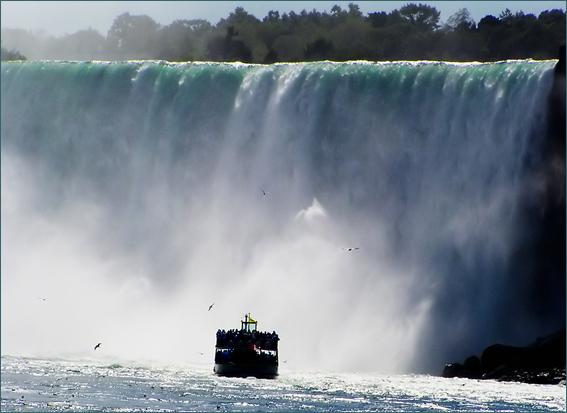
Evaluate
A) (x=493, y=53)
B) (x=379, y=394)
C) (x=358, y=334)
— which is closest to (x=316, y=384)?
(x=379, y=394)

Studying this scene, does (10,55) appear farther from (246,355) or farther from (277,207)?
(246,355)

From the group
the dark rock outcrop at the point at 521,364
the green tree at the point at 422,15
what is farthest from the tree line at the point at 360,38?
the dark rock outcrop at the point at 521,364

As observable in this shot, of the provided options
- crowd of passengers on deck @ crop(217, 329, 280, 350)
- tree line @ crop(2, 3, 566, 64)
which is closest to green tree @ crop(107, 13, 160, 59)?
tree line @ crop(2, 3, 566, 64)

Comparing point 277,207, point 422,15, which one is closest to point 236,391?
point 277,207

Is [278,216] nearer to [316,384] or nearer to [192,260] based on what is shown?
[192,260]

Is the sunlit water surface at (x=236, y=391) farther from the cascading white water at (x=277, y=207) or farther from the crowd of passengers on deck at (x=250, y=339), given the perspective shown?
the cascading white water at (x=277, y=207)
